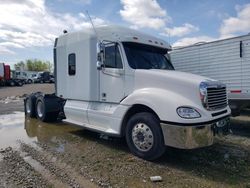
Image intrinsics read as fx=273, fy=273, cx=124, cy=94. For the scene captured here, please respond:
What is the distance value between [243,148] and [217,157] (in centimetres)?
113

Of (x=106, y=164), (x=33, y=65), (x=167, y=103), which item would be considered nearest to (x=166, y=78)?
(x=167, y=103)

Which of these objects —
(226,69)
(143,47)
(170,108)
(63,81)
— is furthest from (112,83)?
(226,69)

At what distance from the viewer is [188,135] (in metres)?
5.05

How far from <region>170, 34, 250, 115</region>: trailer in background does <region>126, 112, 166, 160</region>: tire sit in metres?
3.75

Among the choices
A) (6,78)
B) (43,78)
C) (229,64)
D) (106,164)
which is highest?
(43,78)

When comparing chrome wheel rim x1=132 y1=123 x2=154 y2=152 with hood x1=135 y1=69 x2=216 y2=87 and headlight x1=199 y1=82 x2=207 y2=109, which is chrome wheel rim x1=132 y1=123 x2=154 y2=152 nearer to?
hood x1=135 y1=69 x2=216 y2=87

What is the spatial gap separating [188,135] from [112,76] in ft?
8.21

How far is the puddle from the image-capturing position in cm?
758

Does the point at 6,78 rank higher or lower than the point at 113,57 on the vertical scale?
higher

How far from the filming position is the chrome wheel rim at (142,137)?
555 cm

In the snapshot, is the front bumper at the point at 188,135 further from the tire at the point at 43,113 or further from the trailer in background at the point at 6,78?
the trailer in background at the point at 6,78

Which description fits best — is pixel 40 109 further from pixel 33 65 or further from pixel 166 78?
pixel 33 65

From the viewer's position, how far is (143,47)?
266 inches

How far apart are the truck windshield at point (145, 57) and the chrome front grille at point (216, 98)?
5.25ft
